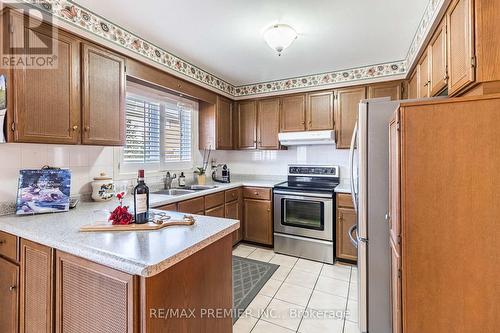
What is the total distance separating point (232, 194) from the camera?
3.36 metres

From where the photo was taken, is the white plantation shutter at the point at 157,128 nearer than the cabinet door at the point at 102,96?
No

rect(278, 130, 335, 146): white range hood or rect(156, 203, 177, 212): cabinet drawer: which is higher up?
rect(278, 130, 335, 146): white range hood

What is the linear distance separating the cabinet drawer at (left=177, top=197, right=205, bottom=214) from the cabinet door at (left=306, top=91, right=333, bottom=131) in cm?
182

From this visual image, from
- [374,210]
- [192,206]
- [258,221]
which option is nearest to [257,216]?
[258,221]

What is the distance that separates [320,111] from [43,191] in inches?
122

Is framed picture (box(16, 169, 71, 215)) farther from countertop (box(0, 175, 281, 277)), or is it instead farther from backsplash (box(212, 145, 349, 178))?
backsplash (box(212, 145, 349, 178))

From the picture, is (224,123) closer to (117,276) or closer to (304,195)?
(304,195)

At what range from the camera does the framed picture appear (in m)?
1.62

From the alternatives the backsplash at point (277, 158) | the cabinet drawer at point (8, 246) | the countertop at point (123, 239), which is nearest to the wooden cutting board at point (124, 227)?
the countertop at point (123, 239)

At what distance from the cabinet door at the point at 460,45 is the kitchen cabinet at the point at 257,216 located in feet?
7.66

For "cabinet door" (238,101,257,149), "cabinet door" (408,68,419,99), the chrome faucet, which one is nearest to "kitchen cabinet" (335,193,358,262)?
"cabinet door" (408,68,419,99)

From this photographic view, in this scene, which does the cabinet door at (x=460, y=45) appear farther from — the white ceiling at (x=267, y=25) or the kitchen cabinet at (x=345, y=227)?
the kitchen cabinet at (x=345, y=227)

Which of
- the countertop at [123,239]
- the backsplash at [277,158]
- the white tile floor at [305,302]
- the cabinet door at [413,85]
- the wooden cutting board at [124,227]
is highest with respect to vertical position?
the cabinet door at [413,85]

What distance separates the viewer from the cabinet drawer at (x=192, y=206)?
244cm
